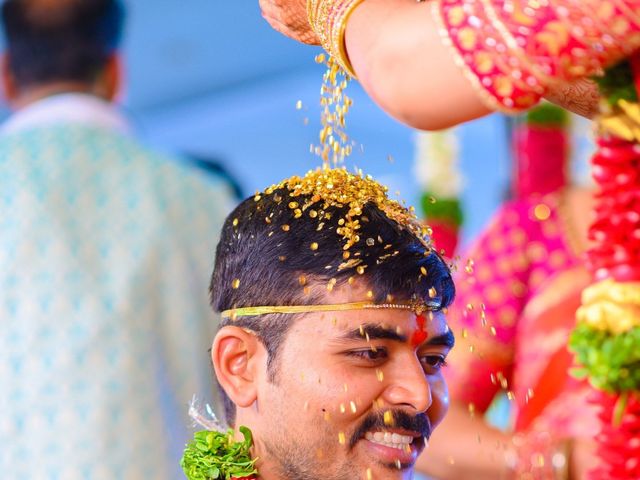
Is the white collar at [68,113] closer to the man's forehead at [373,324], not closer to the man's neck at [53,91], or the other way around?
the man's neck at [53,91]

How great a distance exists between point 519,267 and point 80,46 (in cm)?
140

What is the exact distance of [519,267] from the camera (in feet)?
10.3

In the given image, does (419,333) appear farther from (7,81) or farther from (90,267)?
(7,81)

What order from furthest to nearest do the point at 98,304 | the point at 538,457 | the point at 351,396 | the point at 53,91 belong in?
the point at 53,91, the point at 98,304, the point at 538,457, the point at 351,396

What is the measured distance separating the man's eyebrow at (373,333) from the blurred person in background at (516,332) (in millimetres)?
818

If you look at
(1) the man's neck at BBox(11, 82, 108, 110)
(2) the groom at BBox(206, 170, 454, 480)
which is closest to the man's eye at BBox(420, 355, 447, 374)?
(2) the groom at BBox(206, 170, 454, 480)

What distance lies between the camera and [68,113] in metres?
3.32

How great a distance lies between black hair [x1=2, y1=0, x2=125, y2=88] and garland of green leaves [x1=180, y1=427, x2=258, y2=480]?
5.30 ft

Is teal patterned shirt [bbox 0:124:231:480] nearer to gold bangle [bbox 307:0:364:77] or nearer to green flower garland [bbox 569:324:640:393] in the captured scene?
gold bangle [bbox 307:0:364:77]

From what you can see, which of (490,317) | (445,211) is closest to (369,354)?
(490,317)

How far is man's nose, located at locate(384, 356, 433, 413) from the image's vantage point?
75.9 inches

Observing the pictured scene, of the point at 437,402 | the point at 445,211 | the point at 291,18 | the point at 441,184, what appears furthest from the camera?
the point at 441,184

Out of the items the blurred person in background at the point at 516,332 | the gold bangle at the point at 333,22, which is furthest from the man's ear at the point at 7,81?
the gold bangle at the point at 333,22

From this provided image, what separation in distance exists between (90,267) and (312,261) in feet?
4.14
